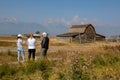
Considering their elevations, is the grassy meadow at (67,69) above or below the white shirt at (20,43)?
below

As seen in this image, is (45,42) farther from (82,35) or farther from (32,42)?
(82,35)

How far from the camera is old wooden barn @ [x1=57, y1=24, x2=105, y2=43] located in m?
82.5

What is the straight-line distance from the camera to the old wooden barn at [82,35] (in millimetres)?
82500

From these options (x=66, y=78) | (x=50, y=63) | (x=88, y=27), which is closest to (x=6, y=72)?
(x=50, y=63)

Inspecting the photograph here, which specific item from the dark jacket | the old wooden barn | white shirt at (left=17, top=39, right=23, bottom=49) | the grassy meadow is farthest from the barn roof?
the grassy meadow

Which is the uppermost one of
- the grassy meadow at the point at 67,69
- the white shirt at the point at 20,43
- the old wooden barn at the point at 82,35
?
the old wooden barn at the point at 82,35

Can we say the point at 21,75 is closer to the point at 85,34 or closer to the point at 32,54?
the point at 32,54

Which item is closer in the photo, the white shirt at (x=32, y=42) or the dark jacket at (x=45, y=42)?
the dark jacket at (x=45, y=42)

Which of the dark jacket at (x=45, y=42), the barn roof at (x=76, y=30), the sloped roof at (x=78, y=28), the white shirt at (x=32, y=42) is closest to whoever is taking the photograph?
the dark jacket at (x=45, y=42)

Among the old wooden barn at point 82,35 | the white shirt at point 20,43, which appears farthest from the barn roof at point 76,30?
the white shirt at point 20,43

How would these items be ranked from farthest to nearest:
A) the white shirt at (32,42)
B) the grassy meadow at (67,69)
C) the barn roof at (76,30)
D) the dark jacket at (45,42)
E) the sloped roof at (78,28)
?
1. the sloped roof at (78,28)
2. the barn roof at (76,30)
3. the white shirt at (32,42)
4. the dark jacket at (45,42)
5. the grassy meadow at (67,69)

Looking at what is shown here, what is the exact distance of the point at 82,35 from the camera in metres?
85.4

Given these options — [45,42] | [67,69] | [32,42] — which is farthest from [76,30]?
[67,69]

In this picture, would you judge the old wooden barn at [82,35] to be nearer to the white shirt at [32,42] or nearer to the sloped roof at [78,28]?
the sloped roof at [78,28]
